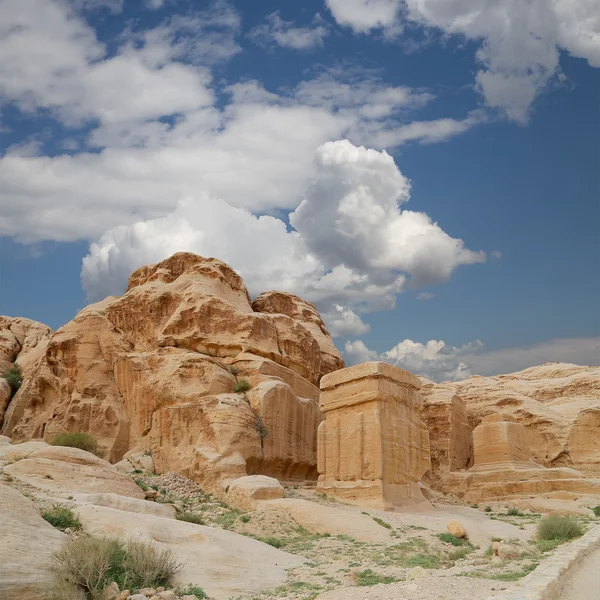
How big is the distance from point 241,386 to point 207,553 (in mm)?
15771

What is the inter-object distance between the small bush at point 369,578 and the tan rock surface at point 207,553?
4.86 feet

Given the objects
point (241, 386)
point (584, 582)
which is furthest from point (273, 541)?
point (241, 386)

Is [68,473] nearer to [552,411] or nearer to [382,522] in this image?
[382,522]

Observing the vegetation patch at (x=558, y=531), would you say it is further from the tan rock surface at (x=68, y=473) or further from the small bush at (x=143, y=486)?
the small bush at (x=143, y=486)

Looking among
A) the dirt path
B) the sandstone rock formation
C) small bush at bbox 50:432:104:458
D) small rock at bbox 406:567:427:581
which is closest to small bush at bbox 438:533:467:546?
the dirt path

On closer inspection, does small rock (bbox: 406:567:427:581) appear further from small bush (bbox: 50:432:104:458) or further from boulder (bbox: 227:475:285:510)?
small bush (bbox: 50:432:104:458)

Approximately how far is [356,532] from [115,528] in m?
7.22

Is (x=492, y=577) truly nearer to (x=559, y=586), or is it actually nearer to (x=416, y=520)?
(x=559, y=586)

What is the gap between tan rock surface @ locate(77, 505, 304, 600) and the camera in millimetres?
11523

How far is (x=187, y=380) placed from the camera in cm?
2775

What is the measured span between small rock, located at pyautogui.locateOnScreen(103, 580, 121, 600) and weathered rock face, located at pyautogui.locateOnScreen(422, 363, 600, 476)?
89.0 feet

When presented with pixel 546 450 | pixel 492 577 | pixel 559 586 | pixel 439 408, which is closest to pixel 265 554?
pixel 492 577

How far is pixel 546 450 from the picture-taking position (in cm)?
3525

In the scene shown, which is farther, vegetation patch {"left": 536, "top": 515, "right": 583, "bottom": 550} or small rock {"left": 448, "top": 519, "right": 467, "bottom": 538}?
small rock {"left": 448, "top": 519, "right": 467, "bottom": 538}
